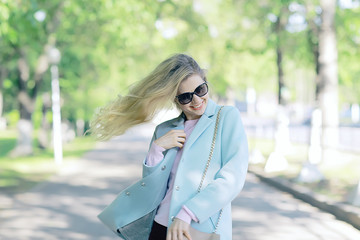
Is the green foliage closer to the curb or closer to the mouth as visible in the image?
the curb

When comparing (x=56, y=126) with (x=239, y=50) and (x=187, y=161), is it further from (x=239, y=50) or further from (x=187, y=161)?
(x=187, y=161)

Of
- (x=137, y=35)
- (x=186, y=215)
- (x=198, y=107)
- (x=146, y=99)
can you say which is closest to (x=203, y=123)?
(x=198, y=107)

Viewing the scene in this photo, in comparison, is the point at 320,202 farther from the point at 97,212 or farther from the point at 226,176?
the point at 226,176

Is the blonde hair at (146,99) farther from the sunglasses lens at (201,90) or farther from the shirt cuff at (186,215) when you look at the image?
the shirt cuff at (186,215)

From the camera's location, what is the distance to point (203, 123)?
2.64m

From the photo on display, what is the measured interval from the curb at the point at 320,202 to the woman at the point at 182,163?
17.6 ft

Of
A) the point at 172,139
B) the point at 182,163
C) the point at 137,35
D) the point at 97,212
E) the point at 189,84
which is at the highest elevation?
the point at 137,35

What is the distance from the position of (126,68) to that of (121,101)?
100 feet

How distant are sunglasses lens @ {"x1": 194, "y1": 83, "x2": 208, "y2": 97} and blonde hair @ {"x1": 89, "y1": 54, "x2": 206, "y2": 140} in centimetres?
6

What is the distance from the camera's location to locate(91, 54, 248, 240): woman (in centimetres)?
245

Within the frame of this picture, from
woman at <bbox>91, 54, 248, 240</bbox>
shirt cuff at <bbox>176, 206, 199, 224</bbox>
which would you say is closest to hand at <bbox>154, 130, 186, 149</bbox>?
woman at <bbox>91, 54, 248, 240</bbox>

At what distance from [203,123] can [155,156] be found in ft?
0.87

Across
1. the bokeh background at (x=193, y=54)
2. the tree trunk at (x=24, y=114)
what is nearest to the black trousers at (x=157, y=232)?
the bokeh background at (x=193, y=54)

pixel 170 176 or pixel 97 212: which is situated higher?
A: pixel 170 176
